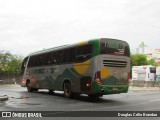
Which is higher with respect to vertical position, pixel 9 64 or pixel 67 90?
pixel 9 64

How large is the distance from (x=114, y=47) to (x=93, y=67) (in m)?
1.77

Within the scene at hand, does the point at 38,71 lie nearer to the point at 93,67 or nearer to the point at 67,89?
the point at 67,89

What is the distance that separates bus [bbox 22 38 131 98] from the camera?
17391 millimetres

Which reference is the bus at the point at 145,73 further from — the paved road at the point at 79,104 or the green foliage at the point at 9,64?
the paved road at the point at 79,104

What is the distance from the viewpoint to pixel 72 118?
36.7 feet

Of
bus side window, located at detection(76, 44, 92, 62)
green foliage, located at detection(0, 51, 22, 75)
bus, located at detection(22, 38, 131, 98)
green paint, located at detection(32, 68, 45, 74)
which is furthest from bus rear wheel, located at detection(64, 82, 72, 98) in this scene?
green foliage, located at detection(0, 51, 22, 75)

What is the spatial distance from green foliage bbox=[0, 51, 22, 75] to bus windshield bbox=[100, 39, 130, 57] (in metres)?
42.8

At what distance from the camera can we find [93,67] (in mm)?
17406

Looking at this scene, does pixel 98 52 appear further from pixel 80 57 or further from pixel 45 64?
pixel 45 64

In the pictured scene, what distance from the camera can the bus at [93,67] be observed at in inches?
685

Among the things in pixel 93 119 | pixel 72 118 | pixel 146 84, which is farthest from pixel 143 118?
pixel 146 84

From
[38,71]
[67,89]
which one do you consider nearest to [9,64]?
[38,71]

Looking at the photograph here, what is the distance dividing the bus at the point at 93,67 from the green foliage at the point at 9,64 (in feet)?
126

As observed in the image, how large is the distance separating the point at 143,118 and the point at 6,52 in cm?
5243
